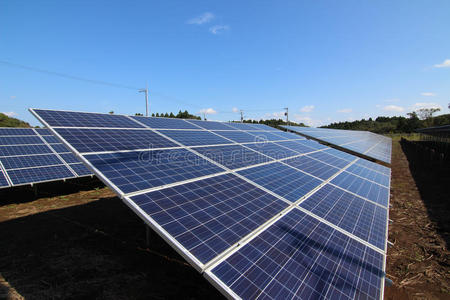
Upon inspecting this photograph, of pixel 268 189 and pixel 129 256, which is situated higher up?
pixel 268 189

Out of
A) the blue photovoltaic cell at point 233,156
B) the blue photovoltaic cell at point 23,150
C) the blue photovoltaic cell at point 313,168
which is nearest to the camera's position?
the blue photovoltaic cell at point 233,156

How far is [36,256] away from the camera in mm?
7277

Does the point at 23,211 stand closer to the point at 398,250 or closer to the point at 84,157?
the point at 84,157

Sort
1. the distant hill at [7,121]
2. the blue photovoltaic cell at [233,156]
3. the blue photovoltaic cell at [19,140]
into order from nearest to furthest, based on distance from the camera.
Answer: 1. the blue photovoltaic cell at [233,156]
2. the blue photovoltaic cell at [19,140]
3. the distant hill at [7,121]

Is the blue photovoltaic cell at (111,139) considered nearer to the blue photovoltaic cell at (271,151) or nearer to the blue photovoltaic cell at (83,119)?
the blue photovoltaic cell at (83,119)

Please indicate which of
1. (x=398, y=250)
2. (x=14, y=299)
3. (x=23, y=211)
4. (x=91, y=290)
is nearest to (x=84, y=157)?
(x=91, y=290)

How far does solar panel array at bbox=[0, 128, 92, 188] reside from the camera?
12.4 metres

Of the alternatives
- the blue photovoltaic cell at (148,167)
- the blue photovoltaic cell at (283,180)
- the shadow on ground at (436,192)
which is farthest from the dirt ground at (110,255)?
the blue photovoltaic cell at (283,180)

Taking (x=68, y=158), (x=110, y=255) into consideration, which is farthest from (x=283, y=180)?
(x=68, y=158)

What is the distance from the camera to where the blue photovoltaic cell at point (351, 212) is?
238 inches

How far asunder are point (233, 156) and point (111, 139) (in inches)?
193

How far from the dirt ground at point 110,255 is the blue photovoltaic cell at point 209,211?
9.05ft

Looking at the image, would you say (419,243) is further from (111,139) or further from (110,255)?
(111,139)

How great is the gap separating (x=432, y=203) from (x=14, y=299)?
2199 cm
